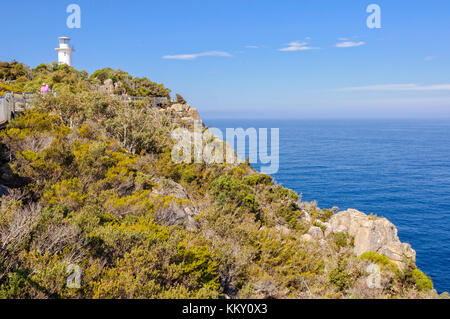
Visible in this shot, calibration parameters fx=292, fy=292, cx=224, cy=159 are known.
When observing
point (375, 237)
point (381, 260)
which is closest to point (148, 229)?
point (381, 260)

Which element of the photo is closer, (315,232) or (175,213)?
(175,213)

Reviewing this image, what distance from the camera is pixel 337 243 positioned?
15.4m

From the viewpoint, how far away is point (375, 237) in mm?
14250

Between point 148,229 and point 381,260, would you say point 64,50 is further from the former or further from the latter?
point 381,260

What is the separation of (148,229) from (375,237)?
1176cm

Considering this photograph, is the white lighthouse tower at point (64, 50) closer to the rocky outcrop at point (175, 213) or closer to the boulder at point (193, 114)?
the boulder at point (193, 114)

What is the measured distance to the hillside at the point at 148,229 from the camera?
5461 millimetres

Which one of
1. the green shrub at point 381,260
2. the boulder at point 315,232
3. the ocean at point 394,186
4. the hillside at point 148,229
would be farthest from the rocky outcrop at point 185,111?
the green shrub at point 381,260

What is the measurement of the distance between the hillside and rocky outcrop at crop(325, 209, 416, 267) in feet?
0.20

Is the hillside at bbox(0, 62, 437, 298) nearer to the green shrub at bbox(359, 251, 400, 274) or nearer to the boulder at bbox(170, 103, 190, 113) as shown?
the green shrub at bbox(359, 251, 400, 274)

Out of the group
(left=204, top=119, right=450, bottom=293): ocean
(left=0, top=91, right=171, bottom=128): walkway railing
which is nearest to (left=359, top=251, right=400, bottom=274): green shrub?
(left=204, top=119, right=450, bottom=293): ocean

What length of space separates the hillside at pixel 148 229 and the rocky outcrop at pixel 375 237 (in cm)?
6

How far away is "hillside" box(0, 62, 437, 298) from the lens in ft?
17.9
